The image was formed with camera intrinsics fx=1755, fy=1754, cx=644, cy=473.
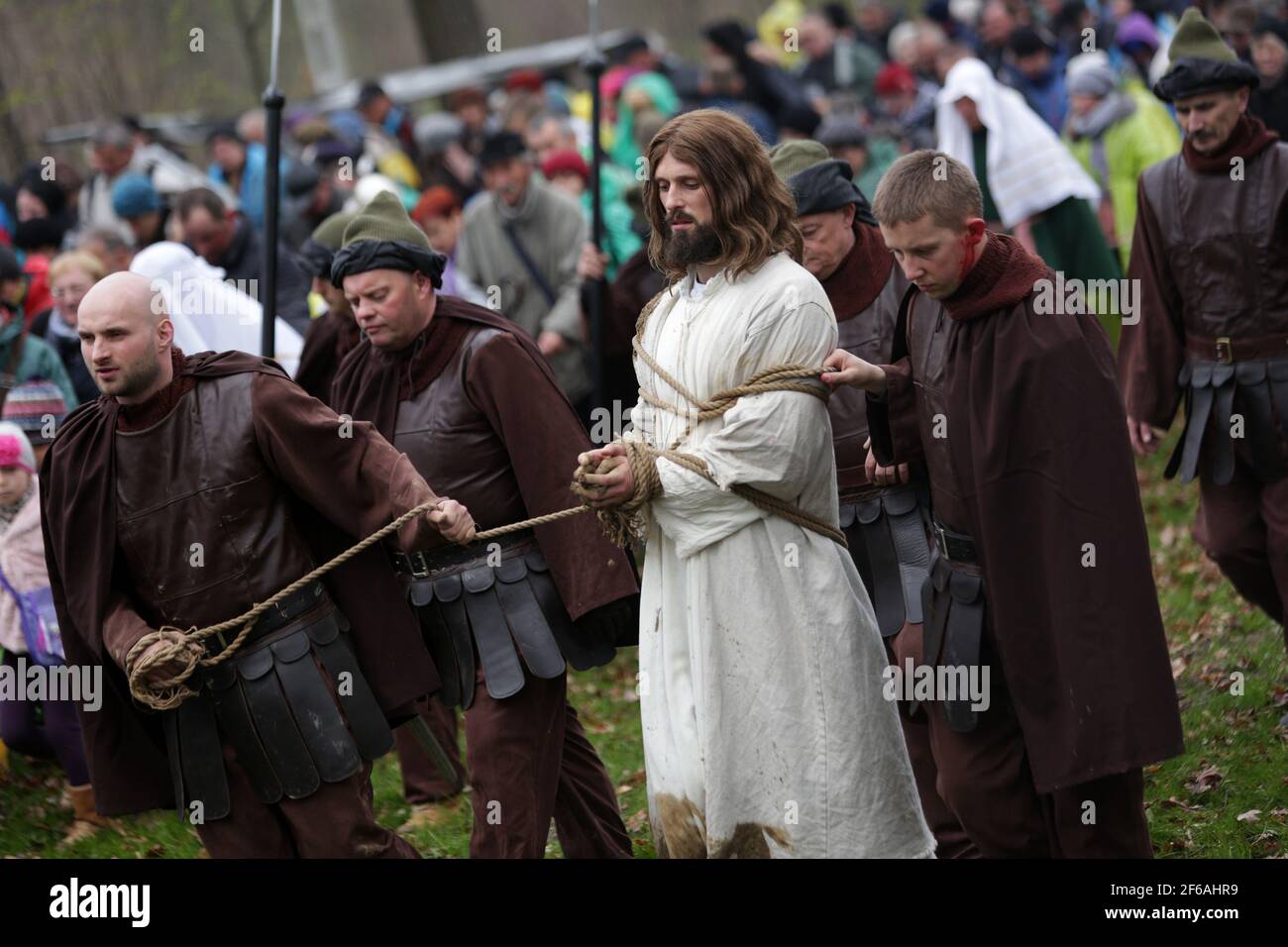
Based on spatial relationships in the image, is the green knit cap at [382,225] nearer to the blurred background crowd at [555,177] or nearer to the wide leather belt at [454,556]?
the blurred background crowd at [555,177]

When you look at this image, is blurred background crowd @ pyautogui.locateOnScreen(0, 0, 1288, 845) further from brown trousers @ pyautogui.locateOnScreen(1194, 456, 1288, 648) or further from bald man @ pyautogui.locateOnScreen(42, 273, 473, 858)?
brown trousers @ pyautogui.locateOnScreen(1194, 456, 1288, 648)

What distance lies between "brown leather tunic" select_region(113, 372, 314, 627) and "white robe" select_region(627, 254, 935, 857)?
1193 millimetres

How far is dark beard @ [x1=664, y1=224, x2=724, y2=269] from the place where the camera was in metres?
4.64

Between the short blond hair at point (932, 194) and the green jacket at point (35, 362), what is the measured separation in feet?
16.9

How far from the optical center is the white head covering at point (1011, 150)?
918 centimetres

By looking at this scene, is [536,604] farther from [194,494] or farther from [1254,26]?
[1254,26]

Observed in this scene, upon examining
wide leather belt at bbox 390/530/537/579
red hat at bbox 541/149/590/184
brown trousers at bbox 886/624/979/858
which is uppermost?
red hat at bbox 541/149/590/184

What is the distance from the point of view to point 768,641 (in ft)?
15.1

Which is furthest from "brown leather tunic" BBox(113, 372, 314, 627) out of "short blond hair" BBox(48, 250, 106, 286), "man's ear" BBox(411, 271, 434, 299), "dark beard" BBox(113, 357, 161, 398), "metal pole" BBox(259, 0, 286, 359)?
"short blond hair" BBox(48, 250, 106, 286)

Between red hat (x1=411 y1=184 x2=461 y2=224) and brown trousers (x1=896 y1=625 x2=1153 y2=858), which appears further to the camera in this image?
red hat (x1=411 y1=184 x2=461 y2=224)

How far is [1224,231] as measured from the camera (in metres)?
6.20

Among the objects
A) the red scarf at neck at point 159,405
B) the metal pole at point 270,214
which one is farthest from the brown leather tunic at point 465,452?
the metal pole at point 270,214

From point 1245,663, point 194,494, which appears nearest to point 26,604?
point 194,494
